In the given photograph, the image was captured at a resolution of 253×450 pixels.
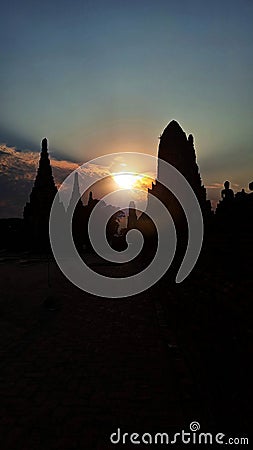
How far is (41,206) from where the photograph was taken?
38.3 meters

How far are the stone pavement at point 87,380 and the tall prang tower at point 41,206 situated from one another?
2887 centimetres

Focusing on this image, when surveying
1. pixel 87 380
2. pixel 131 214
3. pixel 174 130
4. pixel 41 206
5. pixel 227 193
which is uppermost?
pixel 174 130

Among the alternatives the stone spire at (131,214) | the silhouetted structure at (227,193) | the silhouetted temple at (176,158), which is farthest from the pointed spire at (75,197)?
the silhouetted structure at (227,193)

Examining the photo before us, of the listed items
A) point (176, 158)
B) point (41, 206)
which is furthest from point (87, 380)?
point (41, 206)

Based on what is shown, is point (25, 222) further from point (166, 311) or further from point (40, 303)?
point (166, 311)

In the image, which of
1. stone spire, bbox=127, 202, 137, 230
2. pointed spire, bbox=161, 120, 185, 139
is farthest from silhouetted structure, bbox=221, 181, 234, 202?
stone spire, bbox=127, 202, 137, 230

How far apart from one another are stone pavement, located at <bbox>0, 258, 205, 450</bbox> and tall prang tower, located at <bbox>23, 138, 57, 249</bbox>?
2887 cm

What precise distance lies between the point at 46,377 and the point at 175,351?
2634mm

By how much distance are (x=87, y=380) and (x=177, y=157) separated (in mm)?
17401

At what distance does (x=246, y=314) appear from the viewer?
3.74 meters

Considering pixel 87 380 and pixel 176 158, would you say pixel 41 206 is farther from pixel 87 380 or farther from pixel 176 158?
pixel 87 380

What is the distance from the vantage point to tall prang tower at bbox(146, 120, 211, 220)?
19766 mm

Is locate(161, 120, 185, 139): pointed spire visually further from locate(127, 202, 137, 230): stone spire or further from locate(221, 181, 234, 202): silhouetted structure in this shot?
locate(127, 202, 137, 230): stone spire

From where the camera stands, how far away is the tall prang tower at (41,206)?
3828 centimetres
